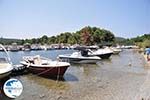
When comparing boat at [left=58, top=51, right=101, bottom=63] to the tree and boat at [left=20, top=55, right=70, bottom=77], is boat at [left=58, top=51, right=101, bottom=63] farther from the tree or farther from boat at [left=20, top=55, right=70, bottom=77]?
the tree

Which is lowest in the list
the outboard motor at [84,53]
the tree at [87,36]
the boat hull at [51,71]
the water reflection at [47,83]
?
the water reflection at [47,83]

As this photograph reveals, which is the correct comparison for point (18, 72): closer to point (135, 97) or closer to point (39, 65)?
point (39, 65)

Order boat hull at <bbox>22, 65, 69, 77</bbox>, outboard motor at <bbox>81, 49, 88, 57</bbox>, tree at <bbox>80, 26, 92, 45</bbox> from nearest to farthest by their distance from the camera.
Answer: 1. boat hull at <bbox>22, 65, 69, 77</bbox>
2. outboard motor at <bbox>81, 49, 88, 57</bbox>
3. tree at <bbox>80, 26, 92, 45</bbox>

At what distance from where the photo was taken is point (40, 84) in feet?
20.8

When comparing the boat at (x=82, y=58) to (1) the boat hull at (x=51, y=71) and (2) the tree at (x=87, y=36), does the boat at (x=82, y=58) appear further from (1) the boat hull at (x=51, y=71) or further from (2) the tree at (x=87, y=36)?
(2) the tree at (x=87, y=36)

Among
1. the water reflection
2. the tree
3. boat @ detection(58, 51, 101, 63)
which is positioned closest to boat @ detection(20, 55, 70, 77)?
the water reflection

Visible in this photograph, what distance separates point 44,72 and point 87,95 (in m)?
2.36

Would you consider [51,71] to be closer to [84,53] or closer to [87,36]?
[84,53]

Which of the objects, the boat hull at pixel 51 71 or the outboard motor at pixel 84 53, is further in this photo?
the outboard motor at pixel 84 53

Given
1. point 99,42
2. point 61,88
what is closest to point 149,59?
point 61,88

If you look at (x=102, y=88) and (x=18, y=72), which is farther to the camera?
(x=18, y=72)

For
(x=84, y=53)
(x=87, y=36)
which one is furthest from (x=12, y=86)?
(x=87, y=36)

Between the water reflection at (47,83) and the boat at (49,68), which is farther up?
the boat at (49,68)

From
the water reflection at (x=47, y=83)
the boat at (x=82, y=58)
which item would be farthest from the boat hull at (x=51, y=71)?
the boat at (x=82, y=58)
